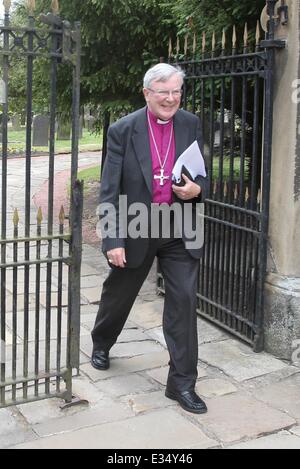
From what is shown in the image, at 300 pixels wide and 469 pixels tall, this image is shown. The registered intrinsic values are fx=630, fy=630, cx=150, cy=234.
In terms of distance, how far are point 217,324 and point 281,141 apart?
162 cm

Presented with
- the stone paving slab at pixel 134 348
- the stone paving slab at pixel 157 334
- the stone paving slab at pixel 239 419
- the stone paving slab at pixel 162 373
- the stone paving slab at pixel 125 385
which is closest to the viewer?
the stone paving slab at pixel 239 419

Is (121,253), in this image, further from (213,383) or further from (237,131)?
(237,131)

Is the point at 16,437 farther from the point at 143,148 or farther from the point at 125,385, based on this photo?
the point at 143,148

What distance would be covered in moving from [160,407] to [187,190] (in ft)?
4.26

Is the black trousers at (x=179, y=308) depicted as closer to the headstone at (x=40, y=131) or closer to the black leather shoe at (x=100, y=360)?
the black leather shoe at (x=100, y=360)

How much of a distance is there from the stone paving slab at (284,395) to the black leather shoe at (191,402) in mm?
448

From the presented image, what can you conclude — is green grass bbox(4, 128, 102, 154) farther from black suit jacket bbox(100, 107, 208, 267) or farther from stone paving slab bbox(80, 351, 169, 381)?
black suit jacket bbox(100, 107, 208, 267)

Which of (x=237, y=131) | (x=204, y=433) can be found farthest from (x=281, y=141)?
(x=237, y=131)

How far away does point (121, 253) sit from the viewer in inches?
149

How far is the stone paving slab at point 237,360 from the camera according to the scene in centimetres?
433

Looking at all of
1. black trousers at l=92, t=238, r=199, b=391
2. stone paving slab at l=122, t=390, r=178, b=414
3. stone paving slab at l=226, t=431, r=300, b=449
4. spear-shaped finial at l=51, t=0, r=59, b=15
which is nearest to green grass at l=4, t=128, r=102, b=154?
black trousers at l=92, t=238, r=199, b=391

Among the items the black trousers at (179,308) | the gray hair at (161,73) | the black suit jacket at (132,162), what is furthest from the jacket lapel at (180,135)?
the black trousers at (179,308)

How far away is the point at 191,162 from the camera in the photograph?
3719 millimetres

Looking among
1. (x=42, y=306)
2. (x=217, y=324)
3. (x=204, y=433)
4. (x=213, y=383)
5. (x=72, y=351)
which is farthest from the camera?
(x=42, y=306)
